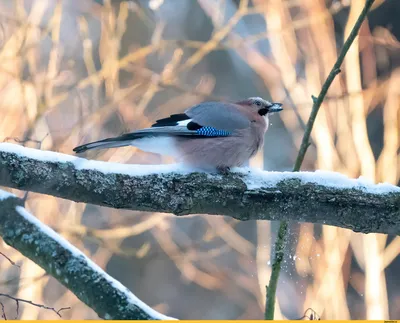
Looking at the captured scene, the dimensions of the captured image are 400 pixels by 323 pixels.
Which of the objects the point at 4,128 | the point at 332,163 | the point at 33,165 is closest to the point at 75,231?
the point at 4,128

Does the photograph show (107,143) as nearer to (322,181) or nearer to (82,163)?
(82,163)

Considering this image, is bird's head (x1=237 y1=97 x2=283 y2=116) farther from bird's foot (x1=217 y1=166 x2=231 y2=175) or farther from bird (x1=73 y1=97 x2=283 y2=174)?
bird's foot (x1=217 y1=166 x2=231 y2=175)

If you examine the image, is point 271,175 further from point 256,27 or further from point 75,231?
point 256,27

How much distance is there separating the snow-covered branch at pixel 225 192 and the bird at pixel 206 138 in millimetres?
276

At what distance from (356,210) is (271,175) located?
34 centimetres

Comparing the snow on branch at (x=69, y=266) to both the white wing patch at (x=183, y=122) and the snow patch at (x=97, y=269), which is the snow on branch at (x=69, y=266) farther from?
the white wing patch at (x=183, y=122)

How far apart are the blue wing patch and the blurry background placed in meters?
0.59

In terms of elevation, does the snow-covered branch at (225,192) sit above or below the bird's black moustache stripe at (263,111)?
below

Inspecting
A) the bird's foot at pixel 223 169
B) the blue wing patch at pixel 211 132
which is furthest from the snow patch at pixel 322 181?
the blue wing patch at pixel 211 132

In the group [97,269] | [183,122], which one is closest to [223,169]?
[183,122]

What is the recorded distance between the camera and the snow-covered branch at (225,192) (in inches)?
72.9

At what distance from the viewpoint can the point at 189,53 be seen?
18.5 ft

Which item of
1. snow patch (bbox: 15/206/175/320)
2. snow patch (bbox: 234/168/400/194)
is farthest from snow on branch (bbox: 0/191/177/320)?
snow patch (bbox: 234/168/400/194)

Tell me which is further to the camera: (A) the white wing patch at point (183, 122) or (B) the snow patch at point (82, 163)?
(A) the white wing patch at point (183, 122)
